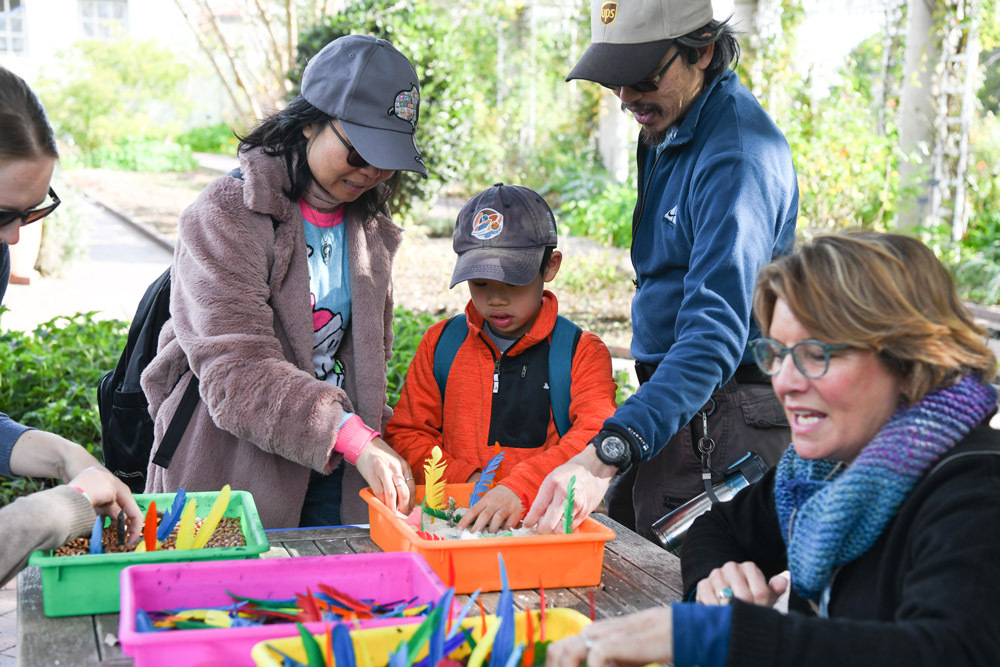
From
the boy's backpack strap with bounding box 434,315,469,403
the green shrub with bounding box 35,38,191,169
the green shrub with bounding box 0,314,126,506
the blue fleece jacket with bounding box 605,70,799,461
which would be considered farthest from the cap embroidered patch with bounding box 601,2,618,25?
the green shrub with bounding box 35,38,191,169

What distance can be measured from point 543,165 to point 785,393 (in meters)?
13.9

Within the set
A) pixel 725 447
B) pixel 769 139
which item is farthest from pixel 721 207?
pixel 725 447

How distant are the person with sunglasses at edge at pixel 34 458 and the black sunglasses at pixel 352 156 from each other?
26.1 inches

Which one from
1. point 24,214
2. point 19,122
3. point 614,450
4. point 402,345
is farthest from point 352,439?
point 402,345

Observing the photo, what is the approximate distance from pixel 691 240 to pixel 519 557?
34.2 inches

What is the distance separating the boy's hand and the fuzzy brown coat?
0.37 meters

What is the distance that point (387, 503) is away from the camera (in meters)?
2.14

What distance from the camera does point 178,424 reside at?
2447 mm

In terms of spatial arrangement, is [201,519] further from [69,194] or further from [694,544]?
[69,194]

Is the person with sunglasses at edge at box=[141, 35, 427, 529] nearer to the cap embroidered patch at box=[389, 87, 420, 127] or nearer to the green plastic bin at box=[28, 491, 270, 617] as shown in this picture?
the cap embroidered patch at box=[389, 87, 420, 127]

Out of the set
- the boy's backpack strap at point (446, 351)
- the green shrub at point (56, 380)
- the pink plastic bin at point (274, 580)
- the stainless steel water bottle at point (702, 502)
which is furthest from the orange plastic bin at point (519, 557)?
the green shrub at point (56, 380)

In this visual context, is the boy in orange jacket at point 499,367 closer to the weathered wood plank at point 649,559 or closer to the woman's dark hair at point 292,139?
the weathered wood plank at point 649,559

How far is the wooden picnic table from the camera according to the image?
5.28 feet

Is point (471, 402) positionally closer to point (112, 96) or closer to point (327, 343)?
point (327, 343)
